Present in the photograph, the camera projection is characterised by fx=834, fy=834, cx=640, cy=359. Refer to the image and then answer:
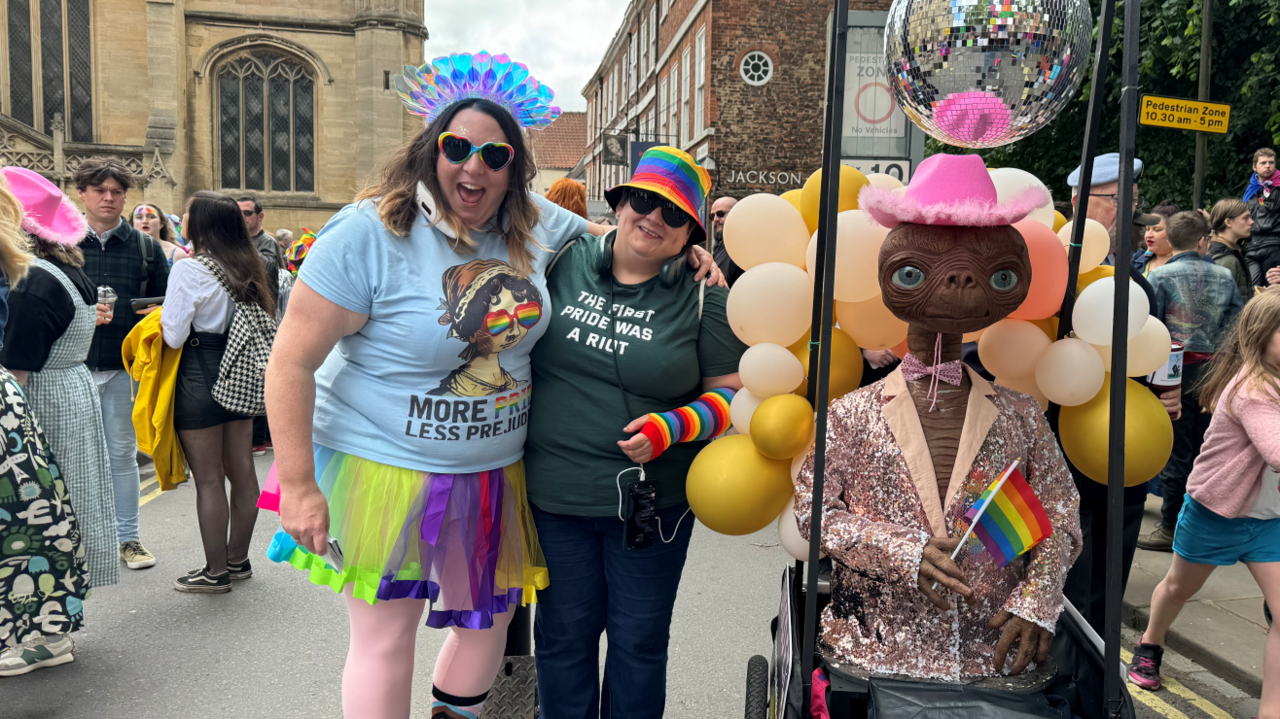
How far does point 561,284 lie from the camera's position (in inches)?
89.6

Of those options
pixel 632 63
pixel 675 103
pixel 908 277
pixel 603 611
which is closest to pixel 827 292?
pixel 908 277

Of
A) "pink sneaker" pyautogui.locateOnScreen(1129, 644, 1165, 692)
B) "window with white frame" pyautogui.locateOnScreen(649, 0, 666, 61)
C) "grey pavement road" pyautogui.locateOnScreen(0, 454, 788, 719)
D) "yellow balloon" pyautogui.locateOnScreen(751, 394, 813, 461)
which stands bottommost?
"grey pavement road" pyautogui.locateOnScreen(0, 454, 788, 719)

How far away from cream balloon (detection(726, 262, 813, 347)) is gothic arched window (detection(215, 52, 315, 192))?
2319 centimetres

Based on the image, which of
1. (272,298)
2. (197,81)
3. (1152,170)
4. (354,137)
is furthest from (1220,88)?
(197,81)

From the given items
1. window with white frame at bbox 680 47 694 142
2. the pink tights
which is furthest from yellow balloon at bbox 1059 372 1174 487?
window with white frame at bbox 680 47 694 142

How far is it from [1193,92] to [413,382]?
13.3 metres

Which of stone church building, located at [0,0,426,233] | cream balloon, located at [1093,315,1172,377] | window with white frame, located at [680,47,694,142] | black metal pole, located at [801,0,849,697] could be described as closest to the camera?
black metal pole, located at [801,0,849,697]

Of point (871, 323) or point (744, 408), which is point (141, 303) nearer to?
point (744, 408)

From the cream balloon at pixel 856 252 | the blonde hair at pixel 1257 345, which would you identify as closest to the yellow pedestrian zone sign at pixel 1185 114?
the blonde hair at pixel 1257 345

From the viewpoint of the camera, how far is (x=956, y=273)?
1.69 meters

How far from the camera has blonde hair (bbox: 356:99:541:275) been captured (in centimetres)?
205

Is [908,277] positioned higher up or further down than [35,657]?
higher up

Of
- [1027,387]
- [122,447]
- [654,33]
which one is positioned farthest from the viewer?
[654,33]

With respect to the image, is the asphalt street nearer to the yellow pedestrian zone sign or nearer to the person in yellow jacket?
the person in yellow jacket
